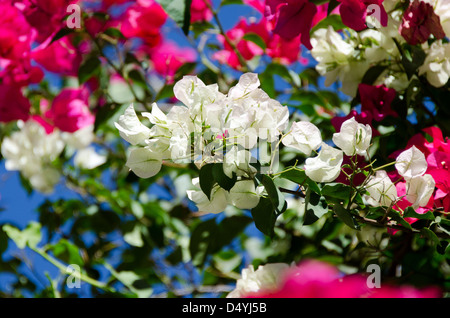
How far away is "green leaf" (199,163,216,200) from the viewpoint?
0.63m

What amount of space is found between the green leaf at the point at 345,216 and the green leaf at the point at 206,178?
0.14 meters

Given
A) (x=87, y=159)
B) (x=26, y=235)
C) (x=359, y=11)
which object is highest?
(x=359, y=11)

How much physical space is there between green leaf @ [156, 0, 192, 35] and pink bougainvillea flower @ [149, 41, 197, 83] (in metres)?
0.49

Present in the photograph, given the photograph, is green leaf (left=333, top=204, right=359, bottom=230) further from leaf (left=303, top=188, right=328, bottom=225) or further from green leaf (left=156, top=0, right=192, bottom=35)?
green leaf (left=156, top=0, right=192, bottom=35)

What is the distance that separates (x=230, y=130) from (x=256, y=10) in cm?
76

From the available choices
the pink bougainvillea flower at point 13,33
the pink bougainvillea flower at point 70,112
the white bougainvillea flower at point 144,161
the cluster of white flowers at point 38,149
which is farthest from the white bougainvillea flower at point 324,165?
the cluster of white flowers at point 38,149

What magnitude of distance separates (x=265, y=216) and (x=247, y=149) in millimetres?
81

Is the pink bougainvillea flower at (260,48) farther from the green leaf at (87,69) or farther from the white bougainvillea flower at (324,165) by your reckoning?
the white bougainvillea flower at (324,165)

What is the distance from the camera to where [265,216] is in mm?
667

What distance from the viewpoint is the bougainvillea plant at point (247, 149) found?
65 cm

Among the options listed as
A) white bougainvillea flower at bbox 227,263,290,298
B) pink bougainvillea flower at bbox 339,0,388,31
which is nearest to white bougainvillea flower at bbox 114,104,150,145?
white bougainvillea flower at bbox 227,263,290,298

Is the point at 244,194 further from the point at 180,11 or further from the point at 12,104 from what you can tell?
the point at 12,104

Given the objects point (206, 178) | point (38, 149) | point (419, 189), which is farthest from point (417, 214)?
point (38, 149)

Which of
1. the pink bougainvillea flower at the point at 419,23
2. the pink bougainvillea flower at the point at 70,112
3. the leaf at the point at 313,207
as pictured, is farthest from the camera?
the pink bougainvillea flower at the point at 70,112
